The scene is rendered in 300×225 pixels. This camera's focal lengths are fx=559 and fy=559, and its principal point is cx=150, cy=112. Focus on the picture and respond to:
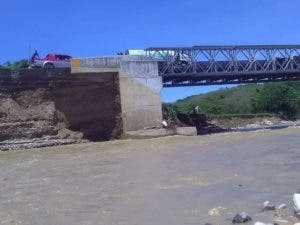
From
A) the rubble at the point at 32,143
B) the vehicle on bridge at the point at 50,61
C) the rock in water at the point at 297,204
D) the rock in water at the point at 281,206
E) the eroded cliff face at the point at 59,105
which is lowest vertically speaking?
the rubble at the point at 32,143

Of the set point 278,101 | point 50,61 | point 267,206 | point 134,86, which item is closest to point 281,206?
point 267,206

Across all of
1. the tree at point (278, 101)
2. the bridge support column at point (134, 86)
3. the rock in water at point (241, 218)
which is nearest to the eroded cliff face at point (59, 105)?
the bridge support column at point (134, 86)

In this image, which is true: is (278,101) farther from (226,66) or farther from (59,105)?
(59,105)

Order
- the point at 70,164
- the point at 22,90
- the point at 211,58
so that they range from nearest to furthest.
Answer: the point at 70,164, the point at 22,90, the point at 211,58

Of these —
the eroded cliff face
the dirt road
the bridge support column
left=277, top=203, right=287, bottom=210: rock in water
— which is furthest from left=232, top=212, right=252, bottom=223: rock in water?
the eroded cliff face

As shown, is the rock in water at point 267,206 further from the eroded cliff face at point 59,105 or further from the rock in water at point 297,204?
the eroded cliff face at point 59,105

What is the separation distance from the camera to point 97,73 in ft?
156

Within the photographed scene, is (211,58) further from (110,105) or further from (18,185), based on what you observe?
(18,185)

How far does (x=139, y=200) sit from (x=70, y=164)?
49.3ft

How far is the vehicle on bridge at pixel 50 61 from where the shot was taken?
1946 inches

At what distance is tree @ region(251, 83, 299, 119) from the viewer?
108 metres

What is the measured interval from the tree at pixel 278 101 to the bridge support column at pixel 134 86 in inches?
2494

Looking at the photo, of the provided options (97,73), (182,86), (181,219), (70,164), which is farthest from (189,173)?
(182,86)

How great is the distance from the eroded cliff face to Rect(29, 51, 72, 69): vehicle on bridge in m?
2.20
